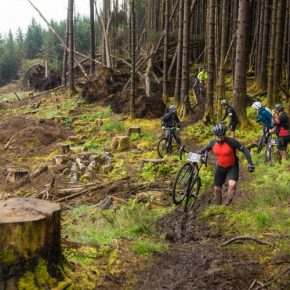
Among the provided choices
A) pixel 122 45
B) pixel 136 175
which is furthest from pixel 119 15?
pixel 136 175

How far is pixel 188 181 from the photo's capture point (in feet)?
32.5

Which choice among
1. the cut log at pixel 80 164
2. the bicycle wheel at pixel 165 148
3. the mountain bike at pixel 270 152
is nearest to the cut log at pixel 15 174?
the cut log at pixel 80 164

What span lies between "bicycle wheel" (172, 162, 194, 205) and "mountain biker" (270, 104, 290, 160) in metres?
3.53

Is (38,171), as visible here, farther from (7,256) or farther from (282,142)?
(7,256)

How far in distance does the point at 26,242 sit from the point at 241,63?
14.2 m

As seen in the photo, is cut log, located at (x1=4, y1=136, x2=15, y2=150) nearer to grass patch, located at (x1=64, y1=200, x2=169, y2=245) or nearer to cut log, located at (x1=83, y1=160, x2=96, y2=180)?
cut log, located at (x1=83, y1=160, x2=96, y2=180)

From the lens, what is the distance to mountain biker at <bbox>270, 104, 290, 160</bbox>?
1213 centimetres

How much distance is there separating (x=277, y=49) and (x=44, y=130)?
11.1 meters

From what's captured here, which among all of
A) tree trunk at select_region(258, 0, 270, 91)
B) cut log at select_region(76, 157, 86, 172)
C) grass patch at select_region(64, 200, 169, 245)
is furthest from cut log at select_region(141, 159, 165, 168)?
tree trunk at select_region(258, 0, 270, 91)

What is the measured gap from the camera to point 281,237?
23.6 feet

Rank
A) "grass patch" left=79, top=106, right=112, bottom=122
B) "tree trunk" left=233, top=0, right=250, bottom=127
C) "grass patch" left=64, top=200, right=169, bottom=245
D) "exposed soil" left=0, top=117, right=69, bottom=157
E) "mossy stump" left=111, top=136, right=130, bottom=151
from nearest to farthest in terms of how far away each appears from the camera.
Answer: "grass patch" left=64, top=200, right=169, bottom=245
"tree trunk" left=233, top=0, right=250, bottom=127
"mossy stump" left=111, top=136, right=130, bottom=151
"exposed soil" left=0, top=117, right=69, bottom=157
"grass patch" left=79, top=106, right=112, bottom=122

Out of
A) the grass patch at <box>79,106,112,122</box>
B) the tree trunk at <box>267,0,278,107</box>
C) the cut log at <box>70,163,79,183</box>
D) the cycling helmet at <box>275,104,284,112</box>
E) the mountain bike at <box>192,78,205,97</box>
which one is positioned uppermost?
the tree trunk at <box>267,0,278,107</box>

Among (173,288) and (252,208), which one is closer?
(173,288)

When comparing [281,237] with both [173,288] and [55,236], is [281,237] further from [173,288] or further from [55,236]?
[55,236]
